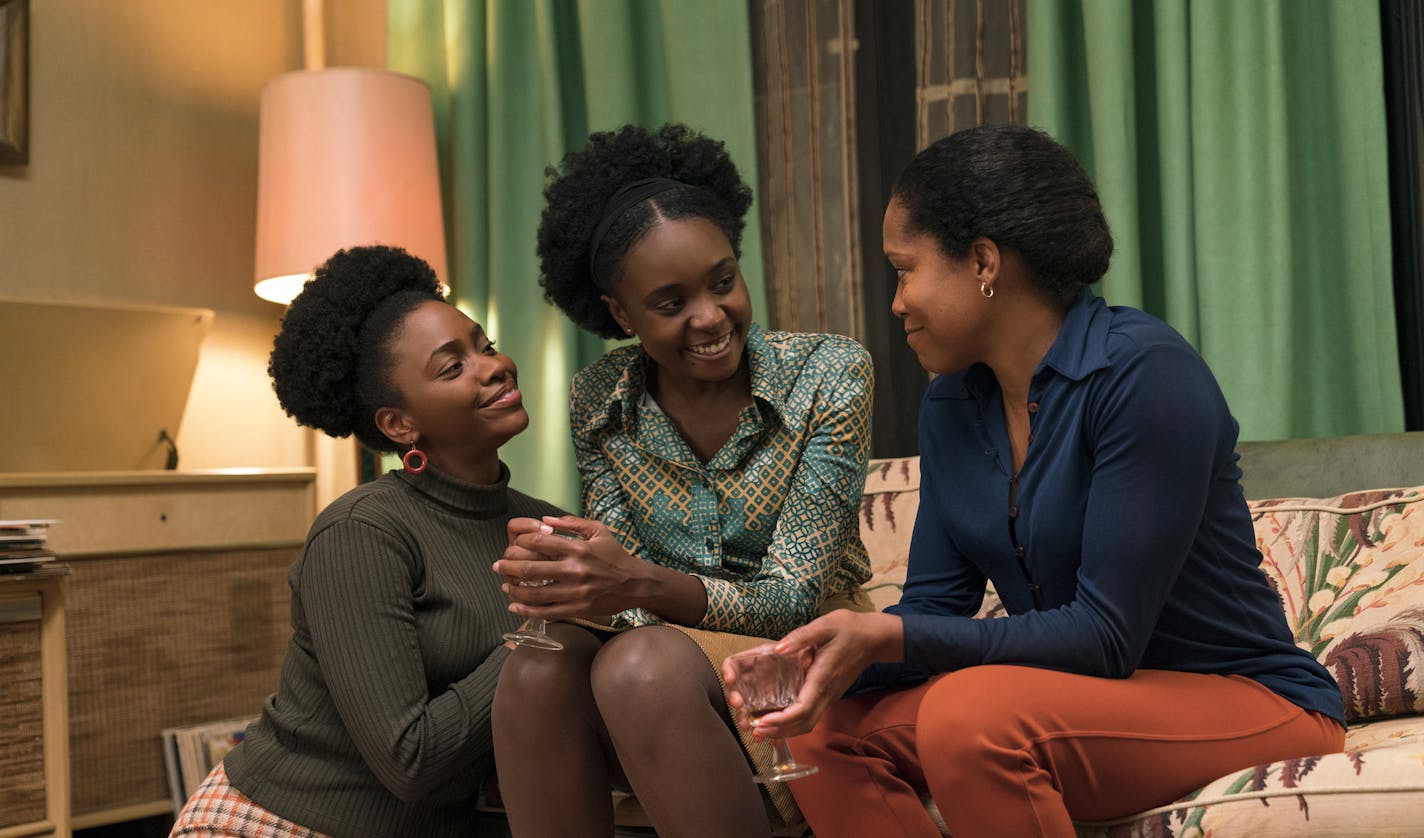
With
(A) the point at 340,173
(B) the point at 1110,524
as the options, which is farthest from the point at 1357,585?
(A) the point at 340,173

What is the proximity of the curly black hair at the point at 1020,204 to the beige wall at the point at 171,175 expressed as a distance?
2.55 meters

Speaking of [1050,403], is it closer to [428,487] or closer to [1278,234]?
[428,487]

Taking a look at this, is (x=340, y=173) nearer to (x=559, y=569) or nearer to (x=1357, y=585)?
(x=559, y=569)

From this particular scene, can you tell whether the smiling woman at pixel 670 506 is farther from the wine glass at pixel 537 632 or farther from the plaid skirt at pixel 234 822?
the plaid skirt at pixel 234 822

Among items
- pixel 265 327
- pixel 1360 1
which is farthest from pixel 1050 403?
pixel 265 327

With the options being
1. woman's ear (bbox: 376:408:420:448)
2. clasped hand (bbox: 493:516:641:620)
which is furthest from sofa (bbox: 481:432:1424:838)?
woman's ear (bbox: 376:408:420:448)

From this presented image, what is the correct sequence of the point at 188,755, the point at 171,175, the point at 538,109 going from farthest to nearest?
the point at 171,175 < the point at 538,109 < the point at 188,755

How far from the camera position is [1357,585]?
1.82 metres

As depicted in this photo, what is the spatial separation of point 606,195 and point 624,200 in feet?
0.18

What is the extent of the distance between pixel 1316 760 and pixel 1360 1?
4.83 feet

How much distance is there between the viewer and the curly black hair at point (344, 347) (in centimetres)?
195

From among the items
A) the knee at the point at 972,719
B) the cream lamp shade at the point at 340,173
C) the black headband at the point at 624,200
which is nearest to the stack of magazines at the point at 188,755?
the cream lamp shade at the point at 340,173

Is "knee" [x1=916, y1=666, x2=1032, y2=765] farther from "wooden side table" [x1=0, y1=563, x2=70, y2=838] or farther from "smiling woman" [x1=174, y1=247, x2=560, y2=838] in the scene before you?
"wooden side table" [x1=0, y1=563, x2=70, y2=838]

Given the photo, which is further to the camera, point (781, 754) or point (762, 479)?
point (762, 479)
